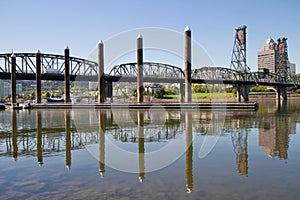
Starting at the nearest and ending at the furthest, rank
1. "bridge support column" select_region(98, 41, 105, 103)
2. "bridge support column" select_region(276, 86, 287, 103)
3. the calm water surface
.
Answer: the calm water surface
"bridge support column" select_region(98, 41, 105, 103)
"bridge support column" select_region(276, 86, 287, 103)

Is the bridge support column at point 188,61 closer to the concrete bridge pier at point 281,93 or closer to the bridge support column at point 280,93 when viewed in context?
the bridge support column at point 280,93

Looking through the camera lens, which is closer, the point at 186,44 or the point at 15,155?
the point at 15,155

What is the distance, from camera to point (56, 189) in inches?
326

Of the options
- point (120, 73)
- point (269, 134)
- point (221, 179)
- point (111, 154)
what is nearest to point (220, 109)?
point (269, 134)

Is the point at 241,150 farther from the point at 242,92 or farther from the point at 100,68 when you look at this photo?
the point at 242,92

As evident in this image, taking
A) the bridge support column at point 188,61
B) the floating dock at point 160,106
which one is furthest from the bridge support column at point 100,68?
the bridge support column at point 188,61

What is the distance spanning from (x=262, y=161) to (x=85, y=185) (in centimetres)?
641

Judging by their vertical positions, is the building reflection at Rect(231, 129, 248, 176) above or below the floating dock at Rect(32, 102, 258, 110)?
below

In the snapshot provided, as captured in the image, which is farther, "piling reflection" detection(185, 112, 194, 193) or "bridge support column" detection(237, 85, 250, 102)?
"bridge support column" detection(237, 85, 250, 102)

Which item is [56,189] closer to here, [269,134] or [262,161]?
[262,161]

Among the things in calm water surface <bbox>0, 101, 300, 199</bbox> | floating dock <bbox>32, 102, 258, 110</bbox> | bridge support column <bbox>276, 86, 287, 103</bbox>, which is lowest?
calm water surface <bbox>0, 101, 300, 199</bbox>

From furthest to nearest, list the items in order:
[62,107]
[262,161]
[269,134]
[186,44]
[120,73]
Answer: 1. [120,73]
2. [62,107]
3. [186,44]
4. [269,134]
5. [262,161]

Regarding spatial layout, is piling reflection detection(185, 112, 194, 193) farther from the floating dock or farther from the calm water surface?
the floating dock

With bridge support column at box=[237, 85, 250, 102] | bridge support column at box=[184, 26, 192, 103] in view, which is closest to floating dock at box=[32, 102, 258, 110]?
bridge support column at box=[184, 26, 192, 103]
